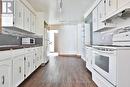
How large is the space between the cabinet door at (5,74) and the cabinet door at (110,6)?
2.21m

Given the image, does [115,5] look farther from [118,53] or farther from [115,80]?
[115,80]

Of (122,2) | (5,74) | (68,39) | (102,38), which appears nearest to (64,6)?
(102,38)

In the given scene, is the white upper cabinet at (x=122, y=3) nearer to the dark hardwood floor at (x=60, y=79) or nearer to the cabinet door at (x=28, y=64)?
the dark hardwood floor at (x=60, y=79)

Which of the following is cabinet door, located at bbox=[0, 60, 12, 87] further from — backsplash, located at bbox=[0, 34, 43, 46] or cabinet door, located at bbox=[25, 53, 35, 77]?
cabinet door, located at bbox=[25, 53, 35, 77]

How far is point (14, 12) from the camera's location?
361 centimetres

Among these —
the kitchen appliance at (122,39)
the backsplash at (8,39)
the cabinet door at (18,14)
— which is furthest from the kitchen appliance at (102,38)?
the backsplash at (8,39)

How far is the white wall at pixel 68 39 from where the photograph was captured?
480 inches

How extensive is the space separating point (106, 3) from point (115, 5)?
65cm

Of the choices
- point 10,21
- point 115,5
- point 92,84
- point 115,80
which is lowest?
point 92,84

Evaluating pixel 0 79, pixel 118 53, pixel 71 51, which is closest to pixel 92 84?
pixel 118 53

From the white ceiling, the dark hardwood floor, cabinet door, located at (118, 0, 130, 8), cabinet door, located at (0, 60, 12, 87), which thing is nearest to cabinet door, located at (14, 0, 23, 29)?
the dark hardwood floor

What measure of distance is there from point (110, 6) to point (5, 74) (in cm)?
249

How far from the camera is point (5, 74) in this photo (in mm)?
2312

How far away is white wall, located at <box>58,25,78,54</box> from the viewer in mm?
12180
